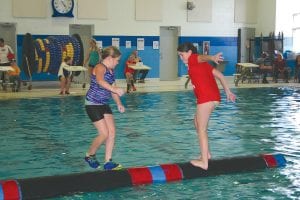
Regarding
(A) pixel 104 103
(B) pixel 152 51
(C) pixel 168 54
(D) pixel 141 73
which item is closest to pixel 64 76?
(D) pixel 141 73

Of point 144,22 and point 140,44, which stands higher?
point 144,22

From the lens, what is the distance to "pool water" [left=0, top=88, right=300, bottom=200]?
259 inches

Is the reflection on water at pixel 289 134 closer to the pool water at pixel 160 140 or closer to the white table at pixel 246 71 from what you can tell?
the pool water at pixel 160 140

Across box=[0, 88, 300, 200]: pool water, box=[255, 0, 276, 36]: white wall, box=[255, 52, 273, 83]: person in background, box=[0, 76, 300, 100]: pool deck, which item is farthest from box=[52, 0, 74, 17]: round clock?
box=[255, 0, 276, 36]: white wall

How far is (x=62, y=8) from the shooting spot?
76.5 ft

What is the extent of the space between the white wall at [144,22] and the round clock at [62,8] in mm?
226

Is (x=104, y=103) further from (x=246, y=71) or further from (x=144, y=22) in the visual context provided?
(x=246, y=71)

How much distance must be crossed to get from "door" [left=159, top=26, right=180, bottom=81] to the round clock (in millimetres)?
5100

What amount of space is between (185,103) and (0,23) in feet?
32.8

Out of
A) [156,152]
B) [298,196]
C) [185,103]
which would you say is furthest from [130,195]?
[185,103]

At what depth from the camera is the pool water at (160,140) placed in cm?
659

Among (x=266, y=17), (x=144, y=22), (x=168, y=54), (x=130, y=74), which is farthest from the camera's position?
(x=266, y=17)

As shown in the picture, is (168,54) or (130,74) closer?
(130,74)

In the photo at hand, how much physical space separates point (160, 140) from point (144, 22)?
1626 cm
